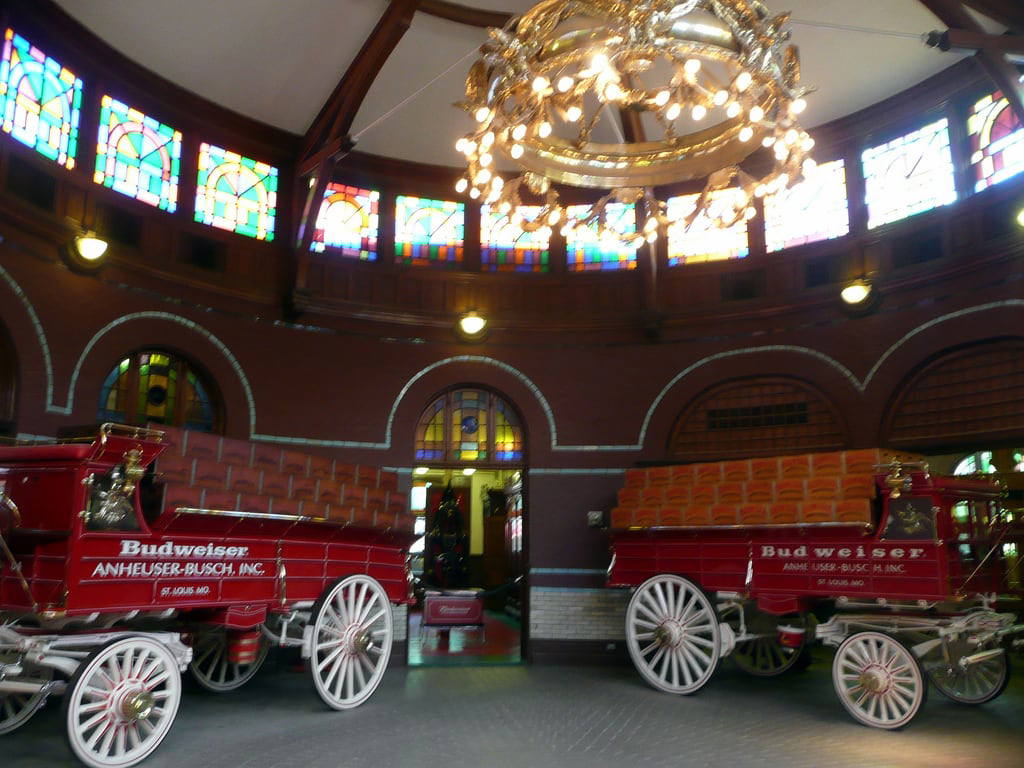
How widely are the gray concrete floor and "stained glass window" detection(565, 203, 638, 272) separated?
234 inches

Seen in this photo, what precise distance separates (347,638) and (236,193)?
20.4 feet

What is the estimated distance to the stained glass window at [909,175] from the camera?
34.1 feet

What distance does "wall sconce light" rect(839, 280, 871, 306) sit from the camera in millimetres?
10430

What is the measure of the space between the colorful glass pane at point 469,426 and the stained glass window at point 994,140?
6820mm

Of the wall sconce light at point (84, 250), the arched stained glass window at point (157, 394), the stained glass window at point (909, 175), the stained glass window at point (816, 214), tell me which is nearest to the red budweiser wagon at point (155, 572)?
the arched stained glass window at point (157, 394)

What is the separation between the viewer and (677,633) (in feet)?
30.2

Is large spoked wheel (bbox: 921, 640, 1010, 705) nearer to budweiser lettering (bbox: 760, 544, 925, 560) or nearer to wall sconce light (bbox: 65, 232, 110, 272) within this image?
budweiser lettering (bbox: 760, 544, 925, 560)

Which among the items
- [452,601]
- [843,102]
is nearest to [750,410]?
[843,102]

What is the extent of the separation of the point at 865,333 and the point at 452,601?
22.7 feet

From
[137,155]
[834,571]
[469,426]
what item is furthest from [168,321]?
[834,571]

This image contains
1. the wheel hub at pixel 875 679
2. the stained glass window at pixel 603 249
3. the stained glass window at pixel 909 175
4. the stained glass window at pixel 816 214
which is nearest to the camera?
the wheel hub at pixel 875 679

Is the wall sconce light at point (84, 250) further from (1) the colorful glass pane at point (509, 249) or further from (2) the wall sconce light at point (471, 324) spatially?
(1) the colorful glass pane at point (509, 249)

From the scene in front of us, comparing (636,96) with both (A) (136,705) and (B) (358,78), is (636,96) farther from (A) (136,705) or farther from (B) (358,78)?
(A) (136,705)

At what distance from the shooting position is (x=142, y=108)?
1024 centimetres
